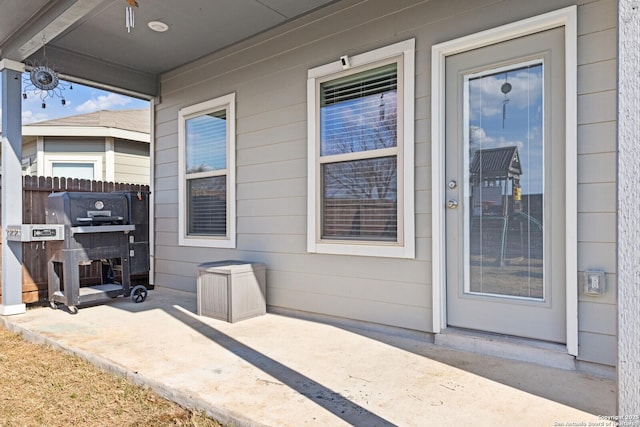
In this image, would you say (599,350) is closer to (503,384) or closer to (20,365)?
(503,384)

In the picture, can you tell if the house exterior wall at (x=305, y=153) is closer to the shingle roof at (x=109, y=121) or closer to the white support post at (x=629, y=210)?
the white support post at (x=629, y=210)

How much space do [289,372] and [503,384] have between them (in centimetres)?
118

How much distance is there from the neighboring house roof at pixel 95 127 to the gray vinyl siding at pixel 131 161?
353mm

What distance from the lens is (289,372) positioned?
244 centimetres

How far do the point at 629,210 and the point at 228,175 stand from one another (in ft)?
12.7

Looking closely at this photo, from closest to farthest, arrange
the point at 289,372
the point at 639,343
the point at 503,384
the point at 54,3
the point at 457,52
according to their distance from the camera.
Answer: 1. the point at 639,343
2. the point at 503,384
3. the point at 289,372
4. the point at 457,52
5. the point at 54,3

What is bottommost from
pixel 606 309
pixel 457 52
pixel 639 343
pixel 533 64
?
pixel 606 309

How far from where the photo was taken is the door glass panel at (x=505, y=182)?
2.65 meters

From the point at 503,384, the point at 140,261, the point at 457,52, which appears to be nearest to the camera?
the point at 503,384

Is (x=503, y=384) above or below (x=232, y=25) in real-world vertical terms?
below

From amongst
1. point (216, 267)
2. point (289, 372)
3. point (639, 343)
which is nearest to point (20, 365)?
point (216, 267)

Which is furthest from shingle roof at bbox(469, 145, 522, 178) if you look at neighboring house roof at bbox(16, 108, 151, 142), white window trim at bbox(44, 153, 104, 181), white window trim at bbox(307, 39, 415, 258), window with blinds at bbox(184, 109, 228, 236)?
white window trim at bbox(44, 153, 104, 181)

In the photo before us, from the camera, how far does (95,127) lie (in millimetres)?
7820

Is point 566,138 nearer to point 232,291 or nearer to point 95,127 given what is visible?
point 232,291
